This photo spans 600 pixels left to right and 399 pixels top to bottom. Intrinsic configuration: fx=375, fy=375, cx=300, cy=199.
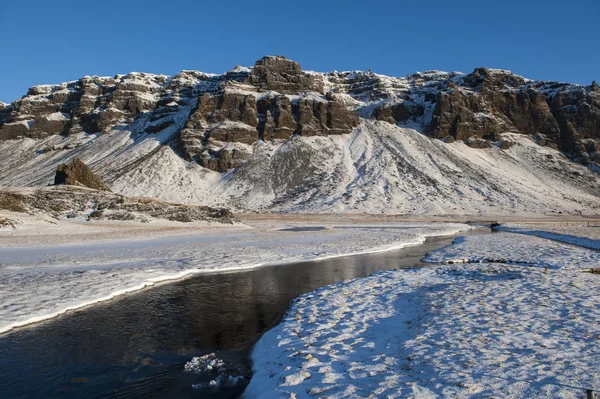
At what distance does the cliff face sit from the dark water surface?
374ft

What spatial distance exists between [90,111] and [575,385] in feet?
655

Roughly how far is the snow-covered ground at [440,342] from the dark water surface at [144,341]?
4.47 ft

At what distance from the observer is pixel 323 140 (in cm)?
13888

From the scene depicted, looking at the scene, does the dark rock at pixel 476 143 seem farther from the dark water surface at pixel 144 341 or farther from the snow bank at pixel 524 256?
the dark water surface at pixel 144 341

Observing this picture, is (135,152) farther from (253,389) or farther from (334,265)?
(253,389)

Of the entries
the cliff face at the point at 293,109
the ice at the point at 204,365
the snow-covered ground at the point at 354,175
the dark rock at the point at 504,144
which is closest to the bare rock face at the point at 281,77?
the cliff face at the point at 293,109

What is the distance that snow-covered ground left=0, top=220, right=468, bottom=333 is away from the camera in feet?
48.2

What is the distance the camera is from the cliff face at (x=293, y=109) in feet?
465

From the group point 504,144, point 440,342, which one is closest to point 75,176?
point 440,342

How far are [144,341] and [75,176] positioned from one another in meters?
60.1

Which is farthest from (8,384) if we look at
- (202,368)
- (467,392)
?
(467,392)

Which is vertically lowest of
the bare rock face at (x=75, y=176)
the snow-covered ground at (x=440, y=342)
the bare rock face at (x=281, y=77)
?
the snow-covered ground at (x=440, y=342)

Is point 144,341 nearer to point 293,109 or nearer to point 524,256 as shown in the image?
point 524,256

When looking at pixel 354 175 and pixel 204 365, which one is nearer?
pixel 204 365
